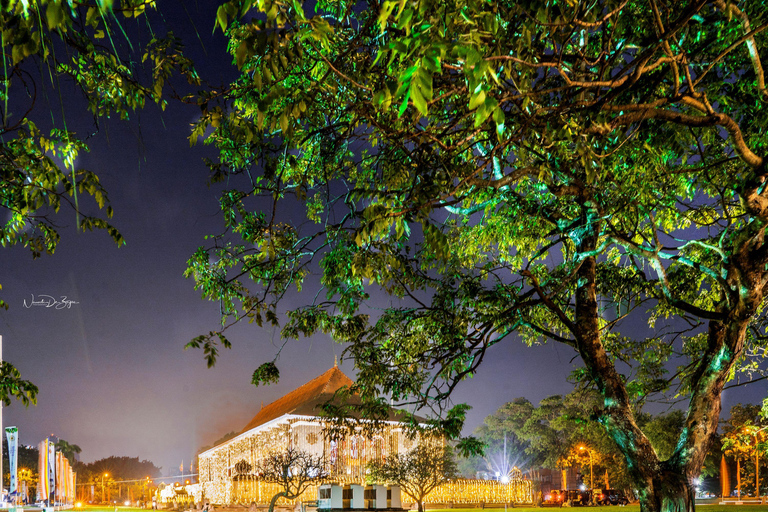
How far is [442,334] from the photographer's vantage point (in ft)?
24.3

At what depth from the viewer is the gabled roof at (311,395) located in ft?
113

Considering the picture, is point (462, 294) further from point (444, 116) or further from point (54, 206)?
point (54, 206)

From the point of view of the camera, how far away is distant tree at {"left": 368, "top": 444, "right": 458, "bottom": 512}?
2711 centimetres

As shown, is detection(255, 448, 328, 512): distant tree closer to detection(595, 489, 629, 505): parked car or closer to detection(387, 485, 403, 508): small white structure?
detection(387, 485, 403, 508): small white structure

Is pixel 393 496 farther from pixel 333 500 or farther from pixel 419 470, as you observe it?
pixel 419 470

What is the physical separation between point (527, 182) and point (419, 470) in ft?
72.0

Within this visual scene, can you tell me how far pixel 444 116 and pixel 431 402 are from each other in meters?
3.74

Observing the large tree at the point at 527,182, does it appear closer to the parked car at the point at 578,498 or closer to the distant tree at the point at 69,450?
the parked car at the point at 578,498

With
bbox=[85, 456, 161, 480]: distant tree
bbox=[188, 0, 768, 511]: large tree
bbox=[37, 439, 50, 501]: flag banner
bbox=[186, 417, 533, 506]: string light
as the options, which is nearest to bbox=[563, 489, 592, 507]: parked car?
bbox=[186, 417, 533, 506]: string light

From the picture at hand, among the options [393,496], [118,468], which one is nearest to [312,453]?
[393,496]

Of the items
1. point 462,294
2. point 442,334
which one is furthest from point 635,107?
point 442,334

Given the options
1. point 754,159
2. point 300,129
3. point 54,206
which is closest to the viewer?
point 54,206

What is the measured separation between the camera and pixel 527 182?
8531 mm

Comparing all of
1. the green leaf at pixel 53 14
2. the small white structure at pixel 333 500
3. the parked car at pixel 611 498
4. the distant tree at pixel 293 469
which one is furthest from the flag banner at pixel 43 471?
the parked car at pixel 611 498
